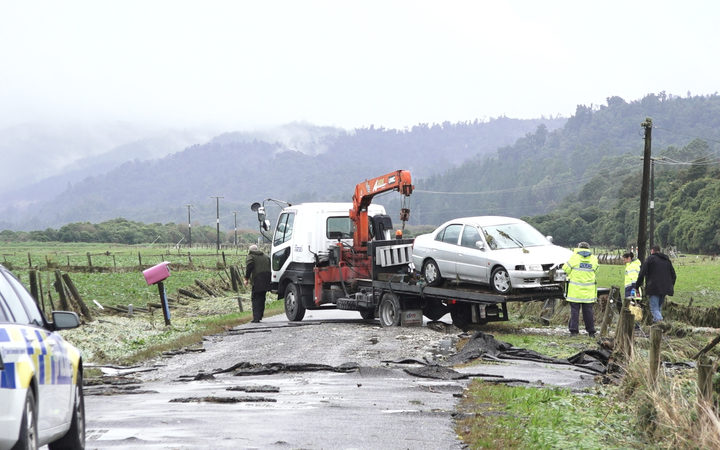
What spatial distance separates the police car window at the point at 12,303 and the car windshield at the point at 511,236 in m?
15.2

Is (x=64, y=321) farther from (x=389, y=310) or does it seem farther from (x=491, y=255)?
(x=389, y=310)

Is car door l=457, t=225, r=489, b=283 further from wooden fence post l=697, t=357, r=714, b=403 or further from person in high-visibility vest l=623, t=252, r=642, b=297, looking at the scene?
wooden fence post l=697, t=357, r=714, b=403

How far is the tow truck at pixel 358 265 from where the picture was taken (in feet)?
77.1

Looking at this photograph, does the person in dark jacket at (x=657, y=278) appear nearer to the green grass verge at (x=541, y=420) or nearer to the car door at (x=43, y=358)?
the green grass verge at (x=541, y=420)

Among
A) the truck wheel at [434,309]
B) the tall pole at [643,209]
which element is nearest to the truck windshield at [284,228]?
the truck wheel at [434,309]

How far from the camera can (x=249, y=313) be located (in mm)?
32812

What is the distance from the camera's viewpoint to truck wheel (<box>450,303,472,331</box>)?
→ 2286 centimetres

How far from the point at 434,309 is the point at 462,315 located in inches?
44.4

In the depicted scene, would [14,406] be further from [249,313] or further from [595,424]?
[249,313]

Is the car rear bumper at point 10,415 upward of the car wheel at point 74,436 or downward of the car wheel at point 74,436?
upward

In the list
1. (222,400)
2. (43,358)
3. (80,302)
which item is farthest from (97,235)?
(43,358)

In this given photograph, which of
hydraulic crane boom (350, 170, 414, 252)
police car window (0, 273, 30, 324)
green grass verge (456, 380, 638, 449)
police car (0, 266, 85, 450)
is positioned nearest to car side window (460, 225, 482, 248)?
hydraulic crane boom (350, 170, 414, 252)

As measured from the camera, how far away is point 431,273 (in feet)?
75.9

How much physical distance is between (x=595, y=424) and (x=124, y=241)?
185m
